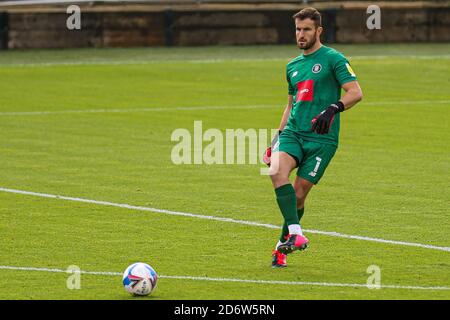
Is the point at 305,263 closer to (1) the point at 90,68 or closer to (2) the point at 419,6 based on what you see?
(1) the point at 90,68

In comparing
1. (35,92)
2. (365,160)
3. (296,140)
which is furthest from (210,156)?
(35,92)

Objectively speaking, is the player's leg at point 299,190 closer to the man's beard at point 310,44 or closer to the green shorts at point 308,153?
the green shorts at point 308,153

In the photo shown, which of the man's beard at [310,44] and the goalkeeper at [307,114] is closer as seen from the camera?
the goalkeeper at [307,114]

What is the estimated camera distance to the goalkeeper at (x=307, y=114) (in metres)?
12.1

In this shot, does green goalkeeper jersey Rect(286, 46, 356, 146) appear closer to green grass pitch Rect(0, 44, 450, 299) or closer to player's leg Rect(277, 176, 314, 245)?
player's leg Rect(277, 176, 314, 245)

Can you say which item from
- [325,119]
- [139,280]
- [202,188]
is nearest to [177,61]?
[202,188]

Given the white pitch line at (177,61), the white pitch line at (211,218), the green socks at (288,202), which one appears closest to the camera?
the green socks at (288,202)

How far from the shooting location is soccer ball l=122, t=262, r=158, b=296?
1081cm

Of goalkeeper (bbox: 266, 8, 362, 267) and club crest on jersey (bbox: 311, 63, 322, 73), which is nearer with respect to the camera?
goalkeeper (bbox: 266, 8, 362, 267)

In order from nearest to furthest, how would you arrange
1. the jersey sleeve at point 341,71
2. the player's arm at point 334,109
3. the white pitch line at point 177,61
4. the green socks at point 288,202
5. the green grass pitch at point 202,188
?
the green grass pitch at point 202,188 < the player's arm at point 334,109 < the green socks at point 288,202 < the jersey sleeve at point 341,71 < the white pitch line at point 177,61

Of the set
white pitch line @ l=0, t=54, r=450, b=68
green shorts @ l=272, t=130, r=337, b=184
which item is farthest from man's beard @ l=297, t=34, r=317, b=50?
white pitch line @ l=0, t=54, r=450, b=68

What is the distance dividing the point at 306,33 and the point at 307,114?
0.74m

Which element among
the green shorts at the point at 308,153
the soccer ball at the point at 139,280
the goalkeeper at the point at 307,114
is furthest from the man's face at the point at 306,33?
the soccer ball at the point at 139,280

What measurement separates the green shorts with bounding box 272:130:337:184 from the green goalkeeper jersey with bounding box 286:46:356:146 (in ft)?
0.18
